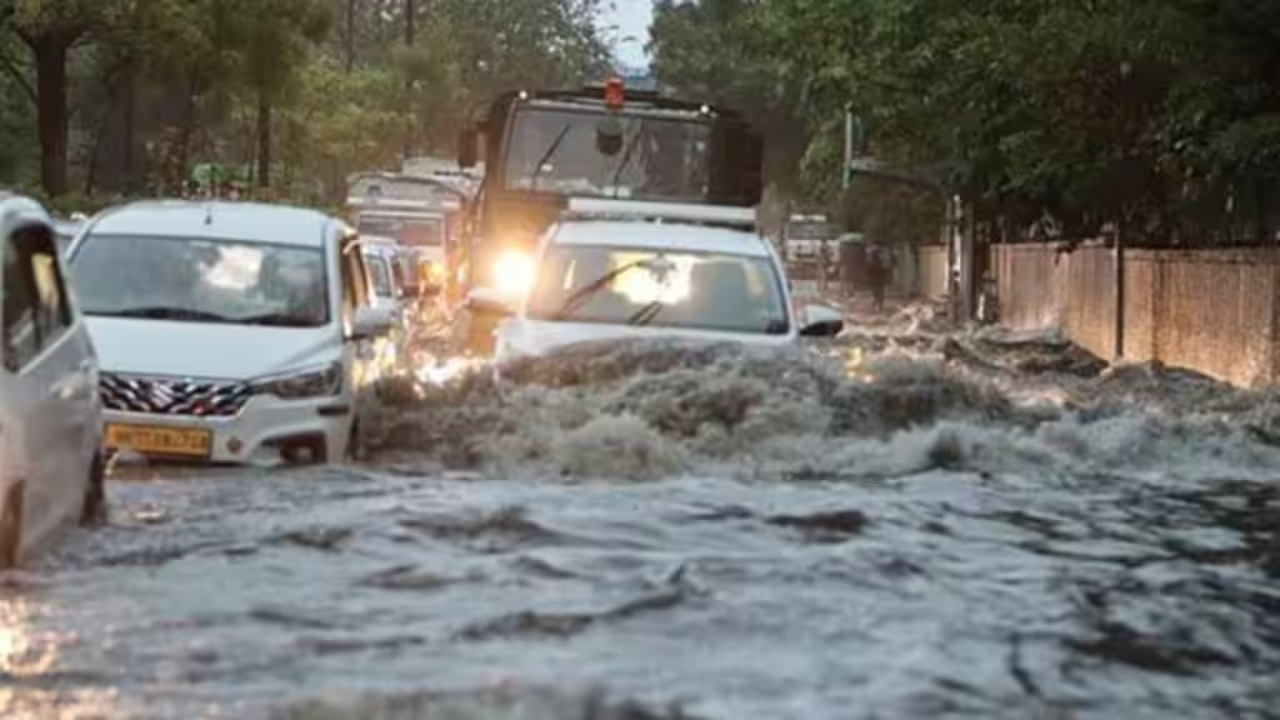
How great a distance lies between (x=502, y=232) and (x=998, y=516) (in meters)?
10.1

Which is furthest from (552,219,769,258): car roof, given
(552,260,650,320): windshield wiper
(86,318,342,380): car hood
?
(86,318,342,380): car hood

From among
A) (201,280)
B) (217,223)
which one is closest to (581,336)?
(217,223)

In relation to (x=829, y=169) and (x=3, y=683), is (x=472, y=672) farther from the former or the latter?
(x=829, y=169)

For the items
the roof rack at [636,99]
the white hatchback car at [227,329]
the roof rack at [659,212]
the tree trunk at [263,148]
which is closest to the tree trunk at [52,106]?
the tree trunk at [263,148]

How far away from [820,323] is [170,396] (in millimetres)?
4426

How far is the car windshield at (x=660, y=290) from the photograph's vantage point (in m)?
13.8

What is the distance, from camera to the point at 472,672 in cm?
631

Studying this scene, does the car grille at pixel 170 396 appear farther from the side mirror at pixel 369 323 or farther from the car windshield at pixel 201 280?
the side mirror at pixel 369 323

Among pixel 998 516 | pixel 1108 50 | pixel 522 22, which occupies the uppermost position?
pixel 522 22

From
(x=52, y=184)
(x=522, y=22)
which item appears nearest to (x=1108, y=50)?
(x=52, y=184)

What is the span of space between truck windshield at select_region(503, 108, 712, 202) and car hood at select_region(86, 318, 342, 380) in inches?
312

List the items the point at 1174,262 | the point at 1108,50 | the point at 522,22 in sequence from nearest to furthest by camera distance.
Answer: the point at 1108,50 → the point at 1174,262 → the point at 522,22

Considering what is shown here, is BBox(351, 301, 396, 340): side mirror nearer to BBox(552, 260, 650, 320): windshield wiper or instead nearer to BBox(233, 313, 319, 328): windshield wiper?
BBox(233, 313, 319, 328): windshield wiper

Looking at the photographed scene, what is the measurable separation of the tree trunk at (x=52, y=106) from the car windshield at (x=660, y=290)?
1673 centimetres
